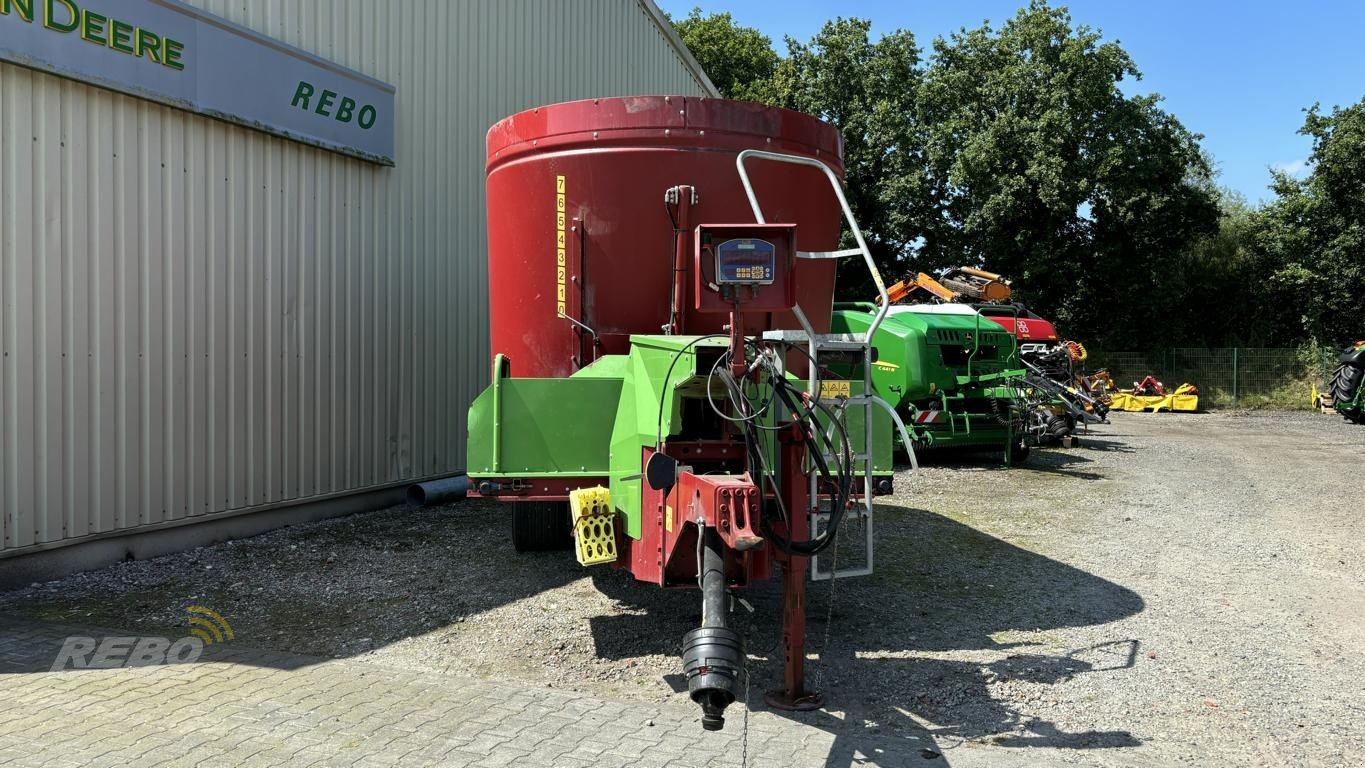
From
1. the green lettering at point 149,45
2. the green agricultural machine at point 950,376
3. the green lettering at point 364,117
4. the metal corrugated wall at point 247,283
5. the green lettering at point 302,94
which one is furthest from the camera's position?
the green agricultural machine at point 950,376

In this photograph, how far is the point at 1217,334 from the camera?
95.3 feet

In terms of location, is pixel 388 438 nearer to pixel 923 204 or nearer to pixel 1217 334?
pixel 923 204

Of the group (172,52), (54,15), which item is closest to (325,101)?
(172,52)

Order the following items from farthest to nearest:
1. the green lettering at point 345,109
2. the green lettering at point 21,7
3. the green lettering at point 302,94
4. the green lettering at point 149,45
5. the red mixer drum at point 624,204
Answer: the green lettering at point 345,109 → the green lettering at point 302,94 → the green lettering at point 149,45 → the green lettering at point 21,7 → the red mixer drum at point 624,204

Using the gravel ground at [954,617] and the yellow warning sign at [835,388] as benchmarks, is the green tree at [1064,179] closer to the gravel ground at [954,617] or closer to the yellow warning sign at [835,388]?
the gravel ground at [954,617]

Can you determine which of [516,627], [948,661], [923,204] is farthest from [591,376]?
[923,204]

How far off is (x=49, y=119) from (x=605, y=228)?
3559 millimetres

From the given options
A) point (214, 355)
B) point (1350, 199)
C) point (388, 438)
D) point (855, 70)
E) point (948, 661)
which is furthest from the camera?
point (855, 70)

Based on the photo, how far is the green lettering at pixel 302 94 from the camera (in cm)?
740

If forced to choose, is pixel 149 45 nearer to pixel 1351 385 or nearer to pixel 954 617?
pixel 954 617

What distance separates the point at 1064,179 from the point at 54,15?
24048 millimetres

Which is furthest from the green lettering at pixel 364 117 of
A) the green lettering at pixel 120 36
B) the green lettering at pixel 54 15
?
the green lettering at pixel 54 15

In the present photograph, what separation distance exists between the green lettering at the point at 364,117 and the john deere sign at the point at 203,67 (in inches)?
0.4

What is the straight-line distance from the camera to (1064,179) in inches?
985
